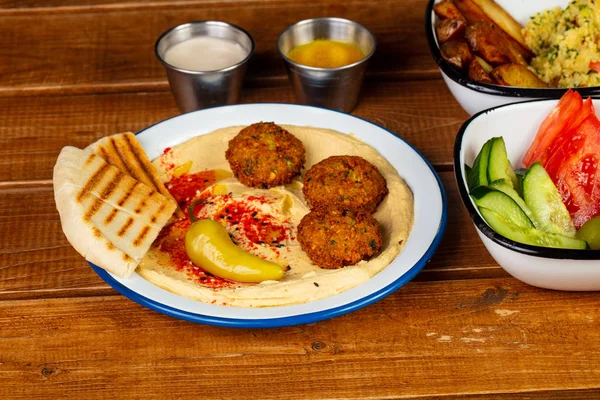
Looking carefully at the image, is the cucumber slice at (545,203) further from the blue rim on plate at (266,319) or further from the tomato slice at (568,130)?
the blue rim on plate at (266,319)

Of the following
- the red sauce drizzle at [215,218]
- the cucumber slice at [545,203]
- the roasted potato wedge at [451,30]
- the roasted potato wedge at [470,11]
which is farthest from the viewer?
the roasted potato wedge at [470,11]

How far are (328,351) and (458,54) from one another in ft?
4.03

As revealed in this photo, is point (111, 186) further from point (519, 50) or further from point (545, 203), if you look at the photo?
point (519, 50)

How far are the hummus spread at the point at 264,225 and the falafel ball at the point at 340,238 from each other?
0.11ft

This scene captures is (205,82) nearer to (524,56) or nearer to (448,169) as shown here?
(448,169)

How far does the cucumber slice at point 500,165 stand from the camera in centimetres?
238

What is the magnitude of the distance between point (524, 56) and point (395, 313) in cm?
133

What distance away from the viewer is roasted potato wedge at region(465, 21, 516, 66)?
2904mm

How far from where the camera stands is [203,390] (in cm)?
214

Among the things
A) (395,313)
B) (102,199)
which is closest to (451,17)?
(395,313)

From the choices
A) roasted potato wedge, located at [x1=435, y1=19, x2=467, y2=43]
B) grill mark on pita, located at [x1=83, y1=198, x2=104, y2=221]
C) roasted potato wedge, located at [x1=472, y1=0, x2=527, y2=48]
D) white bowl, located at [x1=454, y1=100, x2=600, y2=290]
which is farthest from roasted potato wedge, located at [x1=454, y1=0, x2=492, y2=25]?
grill mark on pita, located at [x1=83, y1=198, x2=104, y2=221]

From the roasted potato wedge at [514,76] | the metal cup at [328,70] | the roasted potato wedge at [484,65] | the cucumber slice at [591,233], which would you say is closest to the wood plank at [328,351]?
the cucumber slice at [591,233]

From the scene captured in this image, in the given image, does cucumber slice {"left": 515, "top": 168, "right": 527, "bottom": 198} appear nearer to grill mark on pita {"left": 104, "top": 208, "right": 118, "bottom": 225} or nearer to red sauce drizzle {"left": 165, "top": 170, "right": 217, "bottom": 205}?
red sauce drizzle {"left": 165, "top": 170, "right": 217, "bottom": 205}

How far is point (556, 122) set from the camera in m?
2.54
